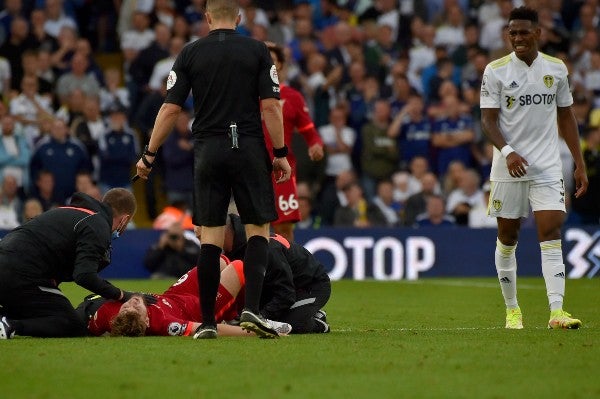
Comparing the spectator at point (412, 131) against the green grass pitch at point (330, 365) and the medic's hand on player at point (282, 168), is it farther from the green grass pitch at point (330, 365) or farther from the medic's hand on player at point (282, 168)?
the medic's hand on player at point (282, 168)

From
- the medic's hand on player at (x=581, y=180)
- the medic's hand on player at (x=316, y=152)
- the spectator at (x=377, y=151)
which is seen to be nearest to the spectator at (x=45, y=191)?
the spectator at (x=377, y=151)

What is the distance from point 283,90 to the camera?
14.6m

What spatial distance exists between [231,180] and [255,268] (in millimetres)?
687

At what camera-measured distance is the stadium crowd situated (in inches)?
861

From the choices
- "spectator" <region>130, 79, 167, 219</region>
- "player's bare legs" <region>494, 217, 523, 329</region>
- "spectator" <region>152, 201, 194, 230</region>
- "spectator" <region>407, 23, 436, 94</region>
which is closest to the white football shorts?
"player's bare legs" <region>494, 217, 523, 329</region>

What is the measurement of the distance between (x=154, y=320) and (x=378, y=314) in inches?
148

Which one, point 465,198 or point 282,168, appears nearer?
point 282,168

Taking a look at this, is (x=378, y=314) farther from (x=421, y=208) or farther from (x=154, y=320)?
(x=421, y=208)

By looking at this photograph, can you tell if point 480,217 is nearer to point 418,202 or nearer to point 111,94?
point 418,202

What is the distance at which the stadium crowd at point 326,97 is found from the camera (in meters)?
21.9

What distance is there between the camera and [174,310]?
10688 mm

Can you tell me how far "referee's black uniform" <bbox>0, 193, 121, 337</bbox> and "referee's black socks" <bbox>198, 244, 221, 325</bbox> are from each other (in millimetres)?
741

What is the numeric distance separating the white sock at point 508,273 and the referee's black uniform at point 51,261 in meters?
3.38

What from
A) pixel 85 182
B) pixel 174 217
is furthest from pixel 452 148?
pixel 85 182
